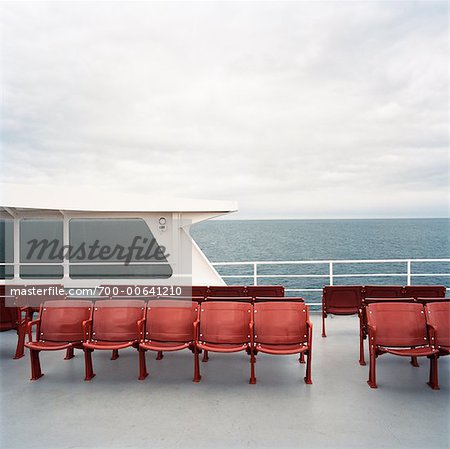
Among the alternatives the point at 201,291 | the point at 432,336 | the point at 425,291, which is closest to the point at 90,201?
the point at 201,291

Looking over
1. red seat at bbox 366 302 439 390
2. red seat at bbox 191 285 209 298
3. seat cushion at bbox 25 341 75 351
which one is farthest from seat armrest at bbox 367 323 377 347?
seat cushion at bbox 25 341 75 351

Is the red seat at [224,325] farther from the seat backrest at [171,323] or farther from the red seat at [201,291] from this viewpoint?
the red seat at [201,291]

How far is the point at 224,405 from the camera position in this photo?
3.28 meters

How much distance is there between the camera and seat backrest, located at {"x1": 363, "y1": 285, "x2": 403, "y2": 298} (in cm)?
520

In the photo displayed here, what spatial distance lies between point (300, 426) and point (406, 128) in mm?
48461

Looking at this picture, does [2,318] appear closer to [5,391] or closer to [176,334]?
[5,391]

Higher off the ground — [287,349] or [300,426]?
[287,349]

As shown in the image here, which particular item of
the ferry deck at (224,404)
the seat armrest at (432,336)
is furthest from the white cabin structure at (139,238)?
the seat armrest at (432,336)

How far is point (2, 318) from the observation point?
15.5 ft

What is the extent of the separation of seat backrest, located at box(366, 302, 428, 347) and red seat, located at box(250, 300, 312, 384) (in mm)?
720

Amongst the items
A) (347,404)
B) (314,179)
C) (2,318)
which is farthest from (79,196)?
(314,179)

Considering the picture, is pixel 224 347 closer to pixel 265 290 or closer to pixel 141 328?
pixel 141 328

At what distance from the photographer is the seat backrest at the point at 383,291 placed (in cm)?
520

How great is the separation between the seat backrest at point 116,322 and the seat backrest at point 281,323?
136 centimetres
